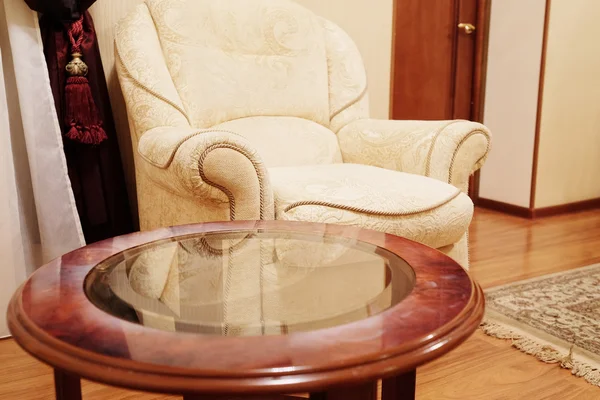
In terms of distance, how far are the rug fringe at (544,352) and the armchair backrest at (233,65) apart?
33.7 inches

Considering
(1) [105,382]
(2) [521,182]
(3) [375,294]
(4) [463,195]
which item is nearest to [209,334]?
(1) [105,382]

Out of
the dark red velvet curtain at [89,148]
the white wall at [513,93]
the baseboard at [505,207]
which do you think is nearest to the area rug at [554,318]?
the baseboard at [505,207]

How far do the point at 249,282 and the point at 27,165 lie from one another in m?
1.19

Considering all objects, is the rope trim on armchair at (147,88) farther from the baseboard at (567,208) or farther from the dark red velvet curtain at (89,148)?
the baseboard at (567,208)

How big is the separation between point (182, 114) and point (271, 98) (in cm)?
34

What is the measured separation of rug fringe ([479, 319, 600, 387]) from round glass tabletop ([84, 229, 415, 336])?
0.82 m

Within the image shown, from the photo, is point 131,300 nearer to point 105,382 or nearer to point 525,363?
point 105,382

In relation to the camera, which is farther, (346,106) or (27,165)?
A: (346,106)

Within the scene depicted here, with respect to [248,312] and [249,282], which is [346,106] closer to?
[249,282]

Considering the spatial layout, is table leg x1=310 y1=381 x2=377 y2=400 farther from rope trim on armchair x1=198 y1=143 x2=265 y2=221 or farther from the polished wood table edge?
rope trim on armchair x1=198 y1=143 x2=265 y2=221

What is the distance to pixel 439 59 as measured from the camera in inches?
123

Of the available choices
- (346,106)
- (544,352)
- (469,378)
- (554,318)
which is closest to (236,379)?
(469,378)

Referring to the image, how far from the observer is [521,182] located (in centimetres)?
312

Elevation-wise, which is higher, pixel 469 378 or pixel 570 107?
pixel 570 107
